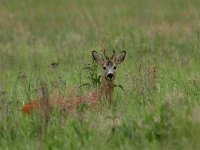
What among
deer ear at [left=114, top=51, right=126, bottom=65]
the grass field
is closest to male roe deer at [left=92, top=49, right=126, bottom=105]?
deer ear at [left=114, top=51, right=126, bottom=65]

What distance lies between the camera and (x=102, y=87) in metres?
8.83

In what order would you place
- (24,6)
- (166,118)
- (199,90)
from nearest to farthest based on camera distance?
(166,118) → (199,90) → (24,6)

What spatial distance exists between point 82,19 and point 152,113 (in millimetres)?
10947

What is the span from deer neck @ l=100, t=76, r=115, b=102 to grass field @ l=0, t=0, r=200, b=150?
113mm

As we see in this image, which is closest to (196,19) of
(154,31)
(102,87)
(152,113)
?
(154,31)

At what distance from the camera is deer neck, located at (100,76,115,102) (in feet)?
28.4

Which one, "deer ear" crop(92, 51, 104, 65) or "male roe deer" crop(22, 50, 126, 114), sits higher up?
"deer ear" crop(92, 51, 104, 65)

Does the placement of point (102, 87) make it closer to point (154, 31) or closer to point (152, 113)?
point (152, 113)

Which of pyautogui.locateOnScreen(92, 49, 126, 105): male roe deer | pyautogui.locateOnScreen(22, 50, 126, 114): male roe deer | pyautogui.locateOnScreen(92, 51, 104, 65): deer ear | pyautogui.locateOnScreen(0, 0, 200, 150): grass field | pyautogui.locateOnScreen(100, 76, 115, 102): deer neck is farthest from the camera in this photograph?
pyautogui.locateOnScreen(92, 51, 104, 65): deer ear

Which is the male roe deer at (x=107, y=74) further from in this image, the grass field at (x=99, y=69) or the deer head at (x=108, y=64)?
the grass field at (x=99, y=69)

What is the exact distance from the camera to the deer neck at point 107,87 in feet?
28.4

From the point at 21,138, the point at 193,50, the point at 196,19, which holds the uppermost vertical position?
the point at 196,19

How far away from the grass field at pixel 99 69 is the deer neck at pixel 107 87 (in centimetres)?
11

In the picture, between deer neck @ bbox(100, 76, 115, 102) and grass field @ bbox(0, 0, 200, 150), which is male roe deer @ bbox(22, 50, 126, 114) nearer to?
deer neck @ bbox(100, 76, 115, 102)
